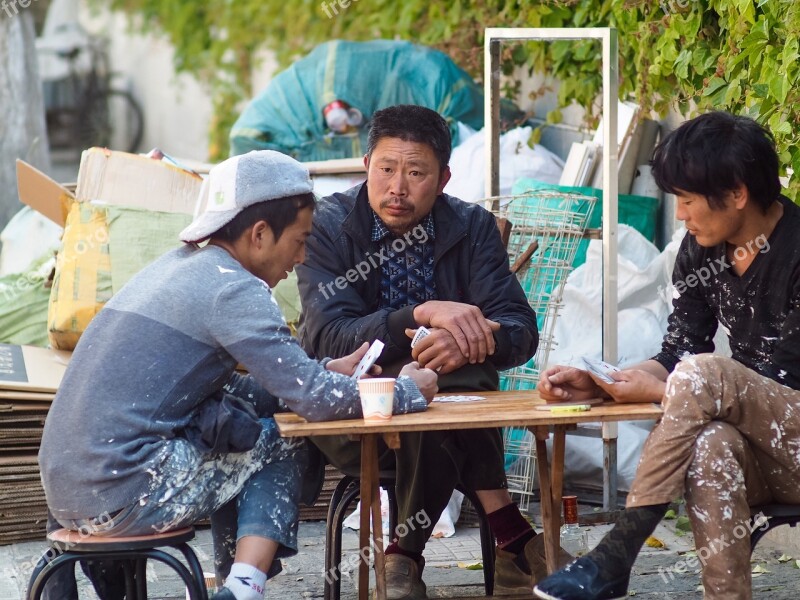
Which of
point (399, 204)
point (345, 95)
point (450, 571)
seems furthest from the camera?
point (345, 95)

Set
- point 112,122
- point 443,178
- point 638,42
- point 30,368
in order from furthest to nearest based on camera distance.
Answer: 1. point 112,122
2. point 638,42
3. point 30,368
4. point 443,178

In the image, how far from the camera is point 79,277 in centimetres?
536

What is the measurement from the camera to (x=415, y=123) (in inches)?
168

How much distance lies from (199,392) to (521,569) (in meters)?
1.30

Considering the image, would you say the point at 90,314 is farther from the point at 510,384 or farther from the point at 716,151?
the point at 716,151

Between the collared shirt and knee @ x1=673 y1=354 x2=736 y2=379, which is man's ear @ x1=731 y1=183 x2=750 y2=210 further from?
the collared shirt

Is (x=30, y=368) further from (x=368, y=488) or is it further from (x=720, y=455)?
(x=720, y=455)

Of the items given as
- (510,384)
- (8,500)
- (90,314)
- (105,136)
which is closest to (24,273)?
(90,314)

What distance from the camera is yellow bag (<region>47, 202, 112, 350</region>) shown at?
17.5 ft

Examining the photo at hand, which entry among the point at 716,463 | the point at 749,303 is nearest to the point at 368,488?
the point at 716,463

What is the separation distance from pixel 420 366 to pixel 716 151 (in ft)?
3.51

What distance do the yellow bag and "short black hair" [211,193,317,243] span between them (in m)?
2.14

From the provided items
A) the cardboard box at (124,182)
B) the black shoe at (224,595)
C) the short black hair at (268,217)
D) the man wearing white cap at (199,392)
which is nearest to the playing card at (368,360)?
the man wearing white cap at (199,392)

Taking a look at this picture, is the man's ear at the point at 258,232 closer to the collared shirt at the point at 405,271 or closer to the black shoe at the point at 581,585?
the collared shirt at the point at 405,271
